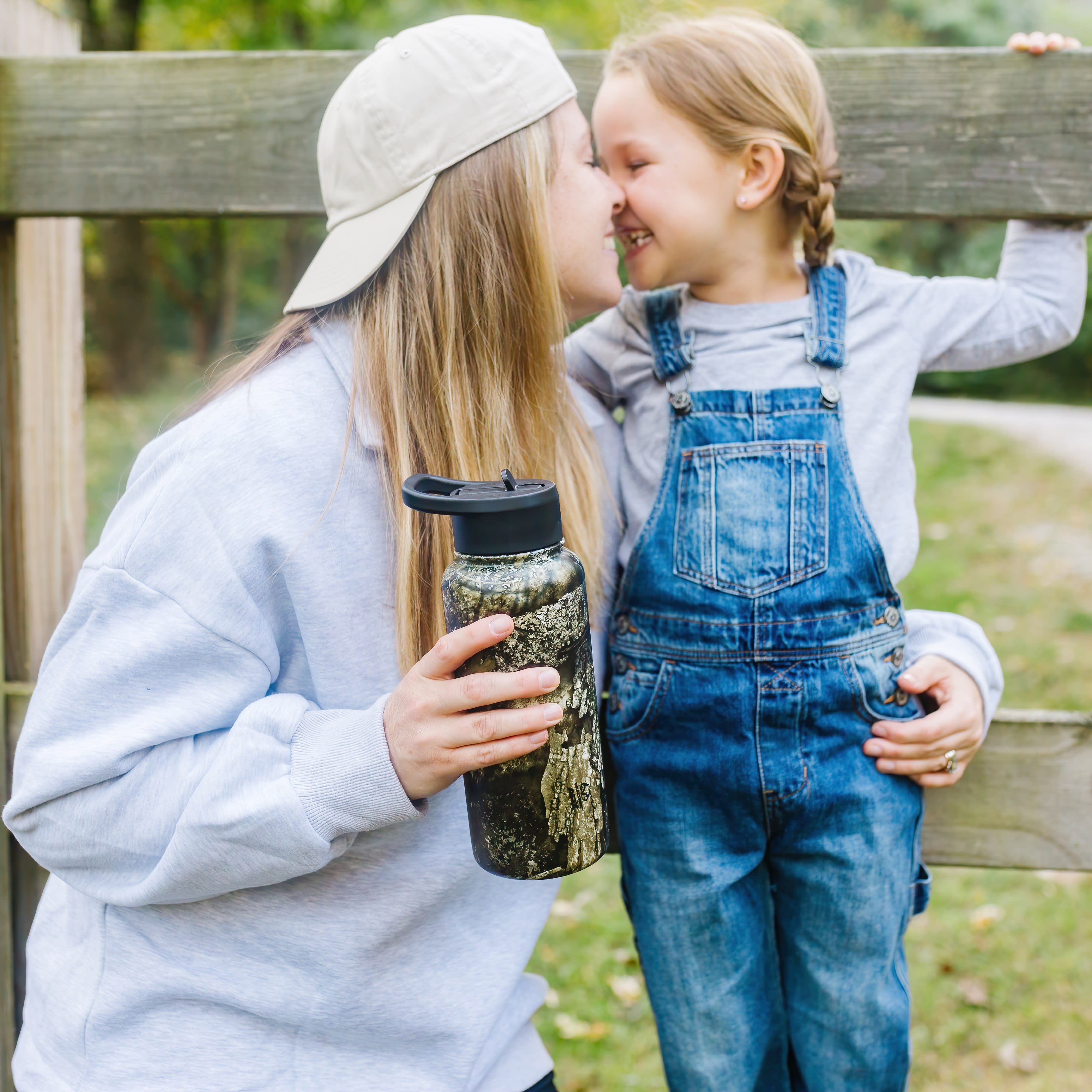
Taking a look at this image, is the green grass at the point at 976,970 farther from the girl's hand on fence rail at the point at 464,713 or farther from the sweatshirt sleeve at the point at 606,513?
the sweatshirt sleeve at the point at 606,513

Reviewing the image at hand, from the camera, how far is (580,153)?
1537mm

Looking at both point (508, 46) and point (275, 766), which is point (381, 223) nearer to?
point (508, 46)

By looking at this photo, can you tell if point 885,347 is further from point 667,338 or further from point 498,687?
point 498,687

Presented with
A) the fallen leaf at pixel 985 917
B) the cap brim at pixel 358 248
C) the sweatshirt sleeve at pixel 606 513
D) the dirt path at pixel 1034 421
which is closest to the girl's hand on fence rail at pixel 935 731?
the sweatshirt sleeve at pixel 606 513

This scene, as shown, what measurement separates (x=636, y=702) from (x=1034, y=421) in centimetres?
1008

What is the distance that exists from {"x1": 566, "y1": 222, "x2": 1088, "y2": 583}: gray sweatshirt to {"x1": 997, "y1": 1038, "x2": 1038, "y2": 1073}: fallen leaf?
5.58 feet

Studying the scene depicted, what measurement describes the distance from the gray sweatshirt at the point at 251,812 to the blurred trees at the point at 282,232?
16.3ft

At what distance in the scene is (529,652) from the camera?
114cm

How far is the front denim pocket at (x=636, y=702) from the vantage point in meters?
1.61

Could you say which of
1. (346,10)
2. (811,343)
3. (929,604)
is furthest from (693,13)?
(346,10)

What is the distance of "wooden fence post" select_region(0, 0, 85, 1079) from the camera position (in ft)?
5.79

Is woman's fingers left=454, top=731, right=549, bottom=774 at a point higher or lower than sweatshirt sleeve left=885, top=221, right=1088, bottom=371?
lower

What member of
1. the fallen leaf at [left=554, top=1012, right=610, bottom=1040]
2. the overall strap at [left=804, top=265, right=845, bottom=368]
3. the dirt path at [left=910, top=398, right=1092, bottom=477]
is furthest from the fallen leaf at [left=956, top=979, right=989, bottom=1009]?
the dirt path at [left=910, top=398, right=1092, bottom=477]

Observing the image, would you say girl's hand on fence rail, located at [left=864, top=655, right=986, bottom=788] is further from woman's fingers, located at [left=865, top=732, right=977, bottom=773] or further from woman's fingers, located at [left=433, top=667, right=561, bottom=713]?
woman's fingers, located at [left=433, top=667, right=561, bottom=713]
